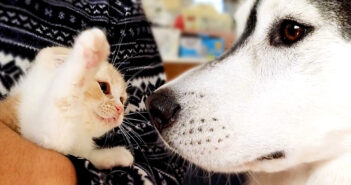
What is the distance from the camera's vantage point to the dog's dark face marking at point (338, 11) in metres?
0.83

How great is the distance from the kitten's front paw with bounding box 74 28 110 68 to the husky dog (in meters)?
0.23

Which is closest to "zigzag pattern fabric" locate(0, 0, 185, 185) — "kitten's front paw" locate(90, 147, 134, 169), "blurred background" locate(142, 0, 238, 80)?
"kitten's front paw" locate(90, 147, 134, 169)

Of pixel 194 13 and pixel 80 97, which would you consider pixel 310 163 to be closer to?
pixel 80 97

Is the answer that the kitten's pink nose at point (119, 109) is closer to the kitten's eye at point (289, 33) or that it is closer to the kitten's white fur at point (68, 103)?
the kitten's white fur at point (68, 103)

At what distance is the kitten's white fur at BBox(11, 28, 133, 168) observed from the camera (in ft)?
2.26

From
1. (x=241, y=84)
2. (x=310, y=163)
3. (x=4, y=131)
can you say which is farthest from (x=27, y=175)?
(x=310, y=163)

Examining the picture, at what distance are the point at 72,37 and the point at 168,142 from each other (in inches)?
12.9

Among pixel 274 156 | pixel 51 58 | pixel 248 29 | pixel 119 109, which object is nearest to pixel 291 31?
pixel 248 29

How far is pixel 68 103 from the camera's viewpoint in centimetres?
73

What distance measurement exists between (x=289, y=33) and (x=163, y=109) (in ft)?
1.02

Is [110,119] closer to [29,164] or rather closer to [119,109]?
[119,109]

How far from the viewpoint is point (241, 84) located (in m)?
0.90

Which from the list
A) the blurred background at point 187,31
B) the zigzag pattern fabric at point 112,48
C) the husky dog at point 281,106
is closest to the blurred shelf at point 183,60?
the blurred background at point 187,31

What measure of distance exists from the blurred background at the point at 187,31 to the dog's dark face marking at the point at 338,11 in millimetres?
2313
